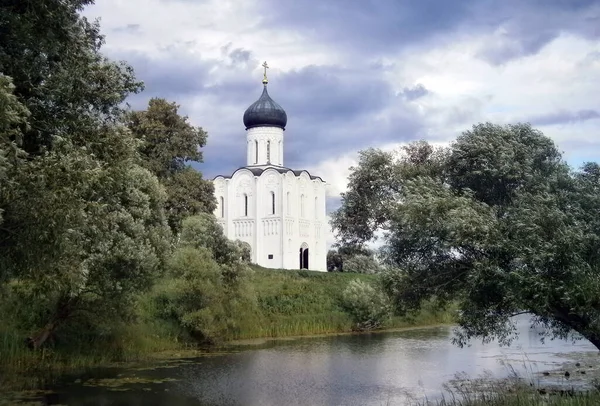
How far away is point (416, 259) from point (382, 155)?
3.04 meters

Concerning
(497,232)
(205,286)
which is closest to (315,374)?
(205,286)

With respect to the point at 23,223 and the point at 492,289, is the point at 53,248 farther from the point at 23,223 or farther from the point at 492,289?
the point at 492,289

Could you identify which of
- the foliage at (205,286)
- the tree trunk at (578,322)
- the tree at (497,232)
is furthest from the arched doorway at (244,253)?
the tree trunk at (578,322)

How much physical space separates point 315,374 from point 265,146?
4396 centimetres

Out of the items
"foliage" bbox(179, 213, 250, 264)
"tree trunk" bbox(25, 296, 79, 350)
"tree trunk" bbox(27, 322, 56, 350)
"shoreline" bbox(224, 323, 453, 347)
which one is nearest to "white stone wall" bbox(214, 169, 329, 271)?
"shoreline" bbox(224, 323, 453, 347)

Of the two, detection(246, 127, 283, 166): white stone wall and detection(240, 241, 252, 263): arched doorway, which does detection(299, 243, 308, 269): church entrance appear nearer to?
detection(246, 127, 283, 166): white stone wall

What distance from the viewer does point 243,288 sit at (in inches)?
1251

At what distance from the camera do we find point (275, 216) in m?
63.2

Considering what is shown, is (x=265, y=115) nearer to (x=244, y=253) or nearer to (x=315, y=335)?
(x=244, y=253)

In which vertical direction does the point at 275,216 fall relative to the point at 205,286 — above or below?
above

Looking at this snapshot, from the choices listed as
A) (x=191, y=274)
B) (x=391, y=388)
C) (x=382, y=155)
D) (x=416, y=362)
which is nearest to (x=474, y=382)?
(x=391, y=388)

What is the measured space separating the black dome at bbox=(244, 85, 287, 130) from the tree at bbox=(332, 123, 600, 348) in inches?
1914

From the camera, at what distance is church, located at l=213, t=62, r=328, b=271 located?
63.1 meters

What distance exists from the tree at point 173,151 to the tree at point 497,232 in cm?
2512
